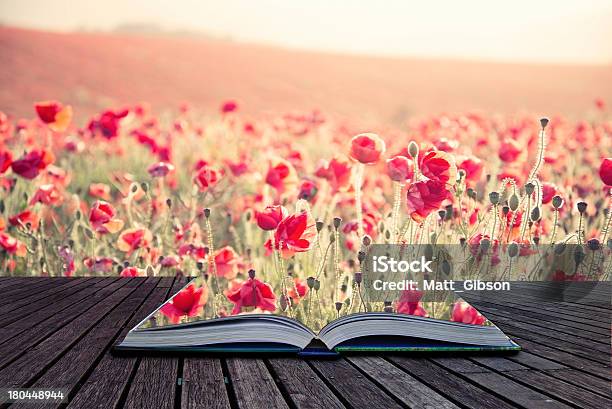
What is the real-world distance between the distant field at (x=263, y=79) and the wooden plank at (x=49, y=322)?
398 centimetres

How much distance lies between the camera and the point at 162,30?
7707 mm

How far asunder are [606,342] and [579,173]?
2.47 meters

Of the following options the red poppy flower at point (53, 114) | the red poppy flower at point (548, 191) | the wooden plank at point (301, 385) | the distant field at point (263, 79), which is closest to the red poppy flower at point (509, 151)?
the red poppy flower at point (548, 191)

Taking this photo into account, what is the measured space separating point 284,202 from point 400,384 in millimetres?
1943

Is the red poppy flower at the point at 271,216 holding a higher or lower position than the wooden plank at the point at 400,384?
higher

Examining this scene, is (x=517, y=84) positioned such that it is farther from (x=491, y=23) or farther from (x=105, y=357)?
(x=105, y=357)

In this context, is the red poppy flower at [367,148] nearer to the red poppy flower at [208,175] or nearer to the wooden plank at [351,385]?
the red poppy flower at [208,175]

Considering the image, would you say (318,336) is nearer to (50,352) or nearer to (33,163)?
(50,352)

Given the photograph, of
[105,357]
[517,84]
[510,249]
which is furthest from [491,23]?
[105,357]

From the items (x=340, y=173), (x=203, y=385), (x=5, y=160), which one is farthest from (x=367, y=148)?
(x=5, y=160)

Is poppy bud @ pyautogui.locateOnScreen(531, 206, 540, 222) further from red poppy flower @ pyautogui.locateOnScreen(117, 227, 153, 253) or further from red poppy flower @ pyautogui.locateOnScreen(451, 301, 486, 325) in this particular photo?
red poppy flower @ pyautogui.locateOnScreen(117, 227, 153, 253)

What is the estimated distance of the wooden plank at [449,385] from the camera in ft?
3.92

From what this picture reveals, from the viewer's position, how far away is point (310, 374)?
136cm

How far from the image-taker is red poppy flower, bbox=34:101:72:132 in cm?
302
